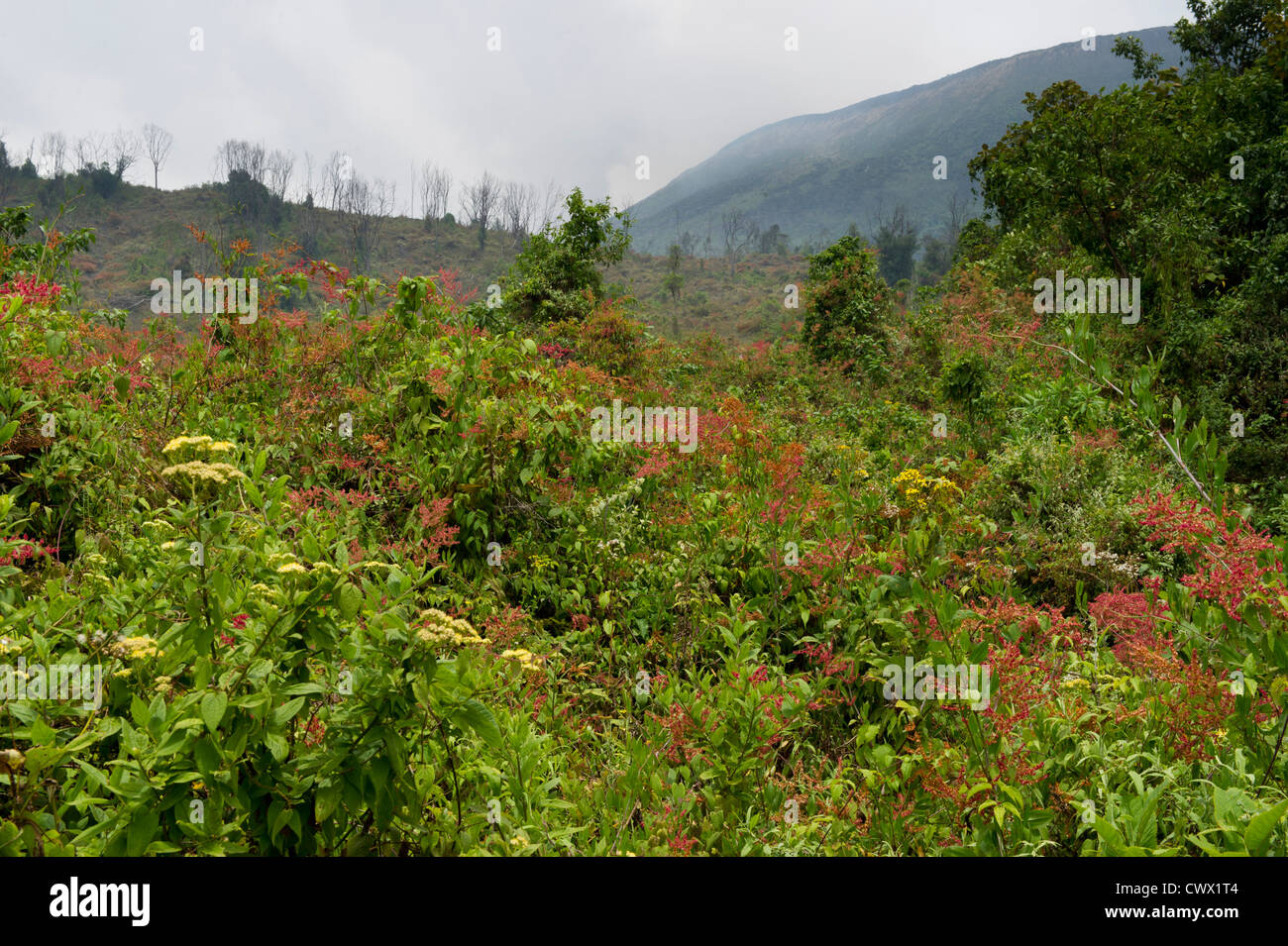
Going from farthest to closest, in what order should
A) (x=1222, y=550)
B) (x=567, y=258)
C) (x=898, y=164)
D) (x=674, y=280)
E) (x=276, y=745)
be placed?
(x=898, y=164) → (x=674, y=280) → (x=567, y=258) → (x=1222, y=550) → (x=276, y=745)

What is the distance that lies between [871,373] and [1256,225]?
5019 millimetres

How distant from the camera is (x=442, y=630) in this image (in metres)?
1.49

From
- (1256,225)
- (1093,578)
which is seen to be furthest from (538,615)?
(1256,225)

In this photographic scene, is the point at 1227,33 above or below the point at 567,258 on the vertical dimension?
above

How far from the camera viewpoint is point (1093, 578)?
425cm

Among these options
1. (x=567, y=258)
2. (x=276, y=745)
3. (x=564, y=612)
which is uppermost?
(x=567, y=258)

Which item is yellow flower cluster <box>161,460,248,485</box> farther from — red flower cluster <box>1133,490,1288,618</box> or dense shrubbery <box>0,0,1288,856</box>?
red flower cluster <box>1133,490,1288,618</box>

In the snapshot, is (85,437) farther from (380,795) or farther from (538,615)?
(380,795)

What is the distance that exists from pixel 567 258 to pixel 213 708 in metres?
12.3

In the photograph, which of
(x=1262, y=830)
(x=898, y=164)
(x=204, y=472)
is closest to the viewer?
(x=1262, y=830)

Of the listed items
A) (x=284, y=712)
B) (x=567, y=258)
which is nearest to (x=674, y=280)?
(x=567, y=258)

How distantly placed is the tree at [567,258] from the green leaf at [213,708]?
37.4ft

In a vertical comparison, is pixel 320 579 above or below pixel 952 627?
above

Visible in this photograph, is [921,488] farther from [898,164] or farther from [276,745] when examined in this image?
[898,164]
